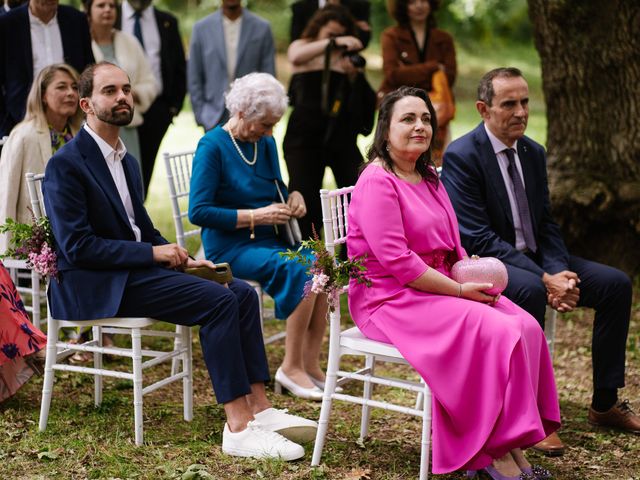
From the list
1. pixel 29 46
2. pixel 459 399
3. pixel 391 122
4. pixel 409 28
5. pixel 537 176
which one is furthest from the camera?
pixel 409 28

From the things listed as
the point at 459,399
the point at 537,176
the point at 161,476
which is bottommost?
the point at 161,476

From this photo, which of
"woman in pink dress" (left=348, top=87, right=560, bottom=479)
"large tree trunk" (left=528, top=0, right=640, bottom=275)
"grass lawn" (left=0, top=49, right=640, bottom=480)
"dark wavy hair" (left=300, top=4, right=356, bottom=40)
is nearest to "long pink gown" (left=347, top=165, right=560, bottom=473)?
"woman in pink dress" (left=348, top=87, right=560, bottom=479)

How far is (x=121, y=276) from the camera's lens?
4270 millimetres

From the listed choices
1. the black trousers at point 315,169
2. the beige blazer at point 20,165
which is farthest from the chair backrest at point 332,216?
the black trousers at point 315,169

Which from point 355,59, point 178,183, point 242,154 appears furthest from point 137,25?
point 242,154

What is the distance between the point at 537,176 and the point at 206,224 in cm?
157

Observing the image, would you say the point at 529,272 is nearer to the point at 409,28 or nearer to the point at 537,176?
the point at 537,176

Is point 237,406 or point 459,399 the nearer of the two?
point 459,399

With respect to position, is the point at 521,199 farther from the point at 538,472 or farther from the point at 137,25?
the point at 137,25

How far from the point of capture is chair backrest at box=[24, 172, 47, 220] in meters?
4.48

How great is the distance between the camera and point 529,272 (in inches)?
179

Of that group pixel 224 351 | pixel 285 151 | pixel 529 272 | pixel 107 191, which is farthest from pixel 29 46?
pixel 529 272

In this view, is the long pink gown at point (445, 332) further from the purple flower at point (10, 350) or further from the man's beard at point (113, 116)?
the purple flower at point (10, 350)

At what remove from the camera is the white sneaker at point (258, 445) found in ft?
13.7
